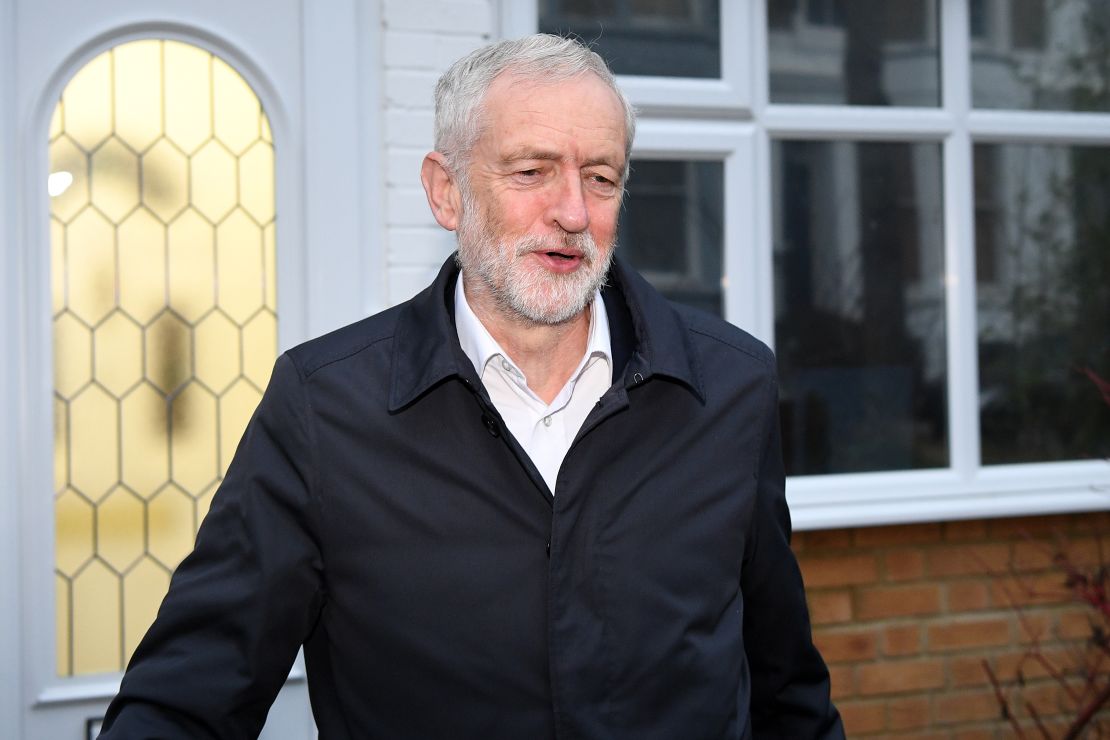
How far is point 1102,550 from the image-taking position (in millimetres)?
3572

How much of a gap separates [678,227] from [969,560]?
133 cm

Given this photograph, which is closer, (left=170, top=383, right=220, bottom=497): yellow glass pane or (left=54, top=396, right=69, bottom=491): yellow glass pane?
(left=54, top=396, right=69, bottom=491): yellow glass pane

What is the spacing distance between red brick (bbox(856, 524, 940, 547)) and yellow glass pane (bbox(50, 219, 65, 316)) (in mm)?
2236

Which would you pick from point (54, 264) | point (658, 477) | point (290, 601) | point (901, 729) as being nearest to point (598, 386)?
point (658, 477)

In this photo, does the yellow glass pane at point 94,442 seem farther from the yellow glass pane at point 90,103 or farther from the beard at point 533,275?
the beard at point 533,275

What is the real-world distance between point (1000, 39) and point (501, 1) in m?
1.58

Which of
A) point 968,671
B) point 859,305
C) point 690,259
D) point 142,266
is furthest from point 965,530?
point 142,266

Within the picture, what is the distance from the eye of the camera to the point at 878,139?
3.47 m

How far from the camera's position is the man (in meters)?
1.51

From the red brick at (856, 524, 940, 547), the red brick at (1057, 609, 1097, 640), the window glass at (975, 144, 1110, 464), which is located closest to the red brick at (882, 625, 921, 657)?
the red brick at (856, 524, 940, 547)

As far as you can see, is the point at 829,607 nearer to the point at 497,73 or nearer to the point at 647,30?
the point at 647,30

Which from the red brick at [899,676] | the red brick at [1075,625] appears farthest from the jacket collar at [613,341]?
the red brick at [1075,625]

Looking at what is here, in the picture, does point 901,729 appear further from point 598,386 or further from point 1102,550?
point 598,386

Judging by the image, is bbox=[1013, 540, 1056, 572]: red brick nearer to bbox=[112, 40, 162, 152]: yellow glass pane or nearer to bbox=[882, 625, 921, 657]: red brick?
bbox=[882, 625, 921, 657]: red brick
